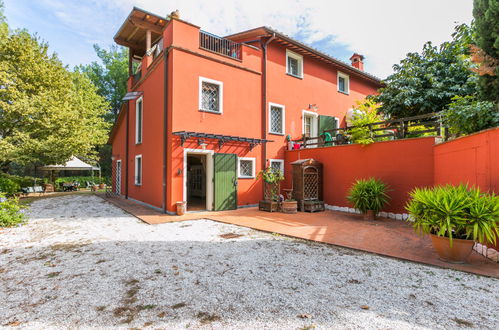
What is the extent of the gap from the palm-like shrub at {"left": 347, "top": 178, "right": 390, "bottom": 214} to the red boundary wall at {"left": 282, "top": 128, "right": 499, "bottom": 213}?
29.6 inches

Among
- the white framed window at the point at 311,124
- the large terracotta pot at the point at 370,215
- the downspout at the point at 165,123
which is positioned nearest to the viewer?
the large terracotta pot at the point at 370,215

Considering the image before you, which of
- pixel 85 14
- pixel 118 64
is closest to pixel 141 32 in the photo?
pixel 85 14

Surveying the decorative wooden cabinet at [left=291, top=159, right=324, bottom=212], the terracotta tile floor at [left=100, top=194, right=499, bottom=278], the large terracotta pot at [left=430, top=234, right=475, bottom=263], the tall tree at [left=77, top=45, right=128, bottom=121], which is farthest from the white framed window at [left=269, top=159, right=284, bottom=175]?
the tall tree at [left=77, top=45, right=128, bottom=121]

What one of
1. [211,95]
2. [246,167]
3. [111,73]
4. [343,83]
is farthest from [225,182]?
[111,73]

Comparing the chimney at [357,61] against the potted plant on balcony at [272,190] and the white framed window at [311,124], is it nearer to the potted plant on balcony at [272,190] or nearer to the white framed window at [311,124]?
the white framed window at [311,124]

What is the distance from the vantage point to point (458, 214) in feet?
12.5

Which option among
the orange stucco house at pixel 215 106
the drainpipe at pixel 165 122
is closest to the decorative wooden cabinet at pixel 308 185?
the orange stucco house at pixel 215 106

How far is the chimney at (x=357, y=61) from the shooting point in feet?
58.0

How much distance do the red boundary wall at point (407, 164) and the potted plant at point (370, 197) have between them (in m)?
0.76

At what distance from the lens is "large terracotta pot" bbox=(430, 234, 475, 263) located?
3.89 meters

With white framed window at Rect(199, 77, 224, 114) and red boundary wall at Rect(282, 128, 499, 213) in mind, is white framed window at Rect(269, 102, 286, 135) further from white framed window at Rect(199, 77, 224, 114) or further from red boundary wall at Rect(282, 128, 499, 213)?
white framed window at Rect(199, 77, 224, 114)

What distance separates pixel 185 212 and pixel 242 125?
4.24 m

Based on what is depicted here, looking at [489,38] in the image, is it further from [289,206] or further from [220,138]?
[220,138]

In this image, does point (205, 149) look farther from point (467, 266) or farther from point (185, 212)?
point (467, 266)
